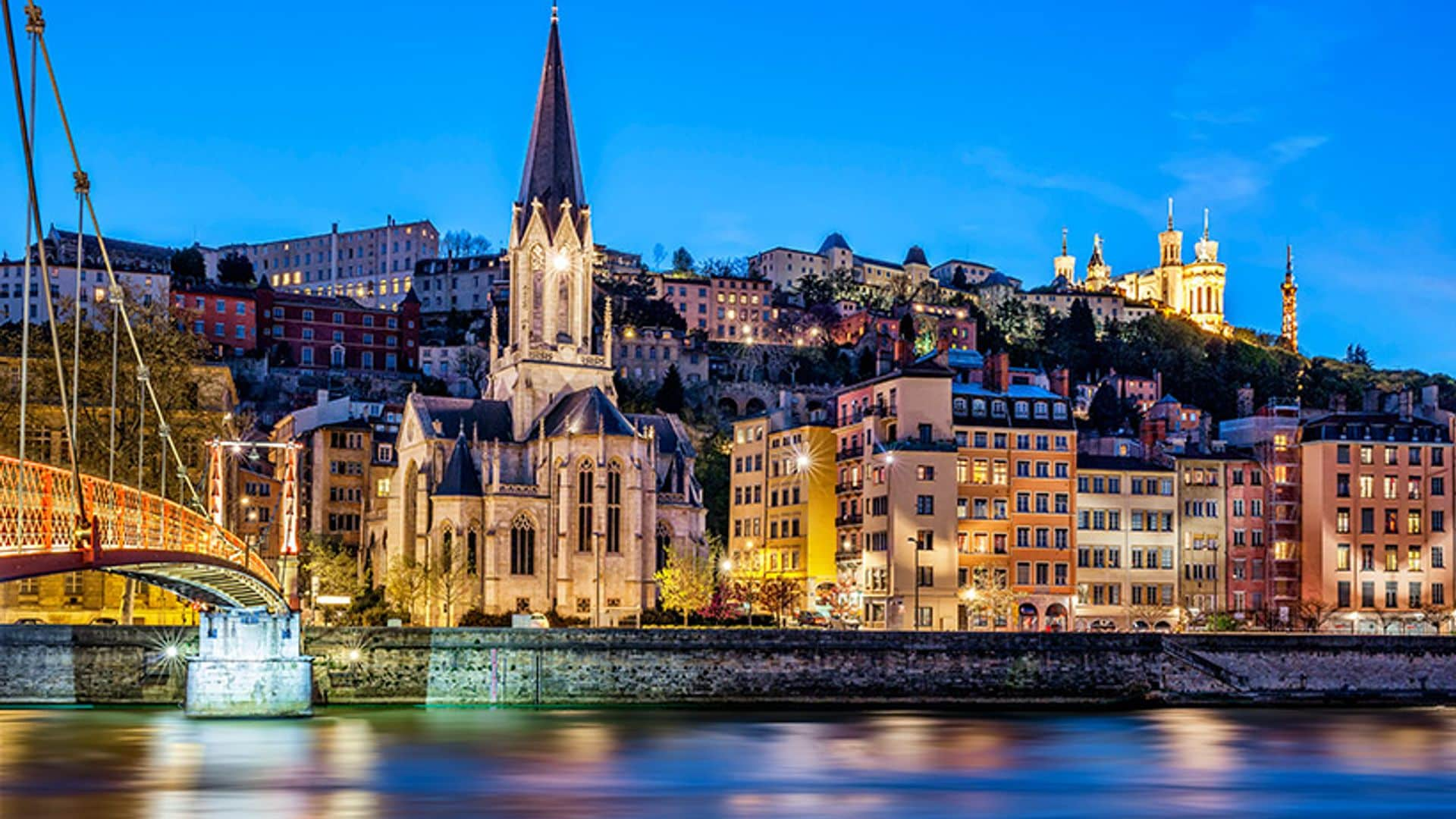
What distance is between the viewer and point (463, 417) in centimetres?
9288

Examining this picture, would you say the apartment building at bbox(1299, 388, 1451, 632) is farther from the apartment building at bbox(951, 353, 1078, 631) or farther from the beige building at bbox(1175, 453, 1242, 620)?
the apartment building at bbox(951, 353, 1078, 631)

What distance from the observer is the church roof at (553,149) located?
3878 inches

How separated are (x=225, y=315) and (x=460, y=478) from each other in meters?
76.6

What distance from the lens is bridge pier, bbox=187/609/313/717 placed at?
56562 millimetres

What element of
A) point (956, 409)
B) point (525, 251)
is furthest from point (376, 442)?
point (956, 409)

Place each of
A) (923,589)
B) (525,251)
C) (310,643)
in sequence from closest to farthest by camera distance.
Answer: (310,643) < (923,589) < (525,251)

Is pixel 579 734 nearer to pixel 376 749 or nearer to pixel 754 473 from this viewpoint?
pixel 376 749

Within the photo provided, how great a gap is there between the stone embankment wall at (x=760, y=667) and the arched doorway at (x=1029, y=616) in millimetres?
18498

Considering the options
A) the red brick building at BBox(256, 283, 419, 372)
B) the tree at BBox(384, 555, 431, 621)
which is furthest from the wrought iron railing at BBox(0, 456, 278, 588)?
the red brick building at BBox(256, 283, 419, 372)

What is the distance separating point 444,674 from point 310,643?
4.72 meters

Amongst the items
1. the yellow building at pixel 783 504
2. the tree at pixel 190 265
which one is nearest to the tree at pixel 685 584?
the yellow building at pixel 783 504

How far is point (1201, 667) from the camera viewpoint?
228 ft

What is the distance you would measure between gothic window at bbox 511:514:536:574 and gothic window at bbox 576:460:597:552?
2.17 metres

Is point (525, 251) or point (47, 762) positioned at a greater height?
point (525, 251)
